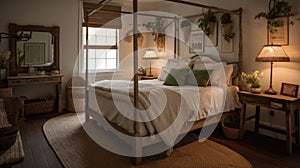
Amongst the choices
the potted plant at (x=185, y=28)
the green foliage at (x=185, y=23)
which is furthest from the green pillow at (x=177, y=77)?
the green foliage at (x=185, y=23)

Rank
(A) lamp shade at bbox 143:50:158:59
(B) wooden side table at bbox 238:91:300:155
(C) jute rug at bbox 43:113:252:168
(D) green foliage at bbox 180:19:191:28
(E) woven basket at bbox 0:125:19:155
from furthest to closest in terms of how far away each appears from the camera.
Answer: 1. (A) lamp shade at bbox 143:50:158:59
2. (D) green foliage at bbox 180:19:191:28
3. (B) wooden side table at bbox 238:91:300:155
4. (C) jute rug at bbox 43:113:252:168
5. (E) woven basket at bbox 0:125:19:155

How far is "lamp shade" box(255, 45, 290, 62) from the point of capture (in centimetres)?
318

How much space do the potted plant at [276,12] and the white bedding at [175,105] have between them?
3.72 feet

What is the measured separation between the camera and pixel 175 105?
9.54ft

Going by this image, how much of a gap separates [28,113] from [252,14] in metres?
4.46

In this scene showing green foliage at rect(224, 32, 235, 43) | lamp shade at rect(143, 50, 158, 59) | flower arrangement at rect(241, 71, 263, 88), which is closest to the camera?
flower arrangement at rect(241, 71, 263, 88)

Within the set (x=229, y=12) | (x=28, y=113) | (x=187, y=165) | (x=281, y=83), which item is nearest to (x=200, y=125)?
(x=187, y=165)

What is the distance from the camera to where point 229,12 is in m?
3.79

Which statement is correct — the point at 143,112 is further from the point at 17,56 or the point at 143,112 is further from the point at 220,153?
the point at 17,56

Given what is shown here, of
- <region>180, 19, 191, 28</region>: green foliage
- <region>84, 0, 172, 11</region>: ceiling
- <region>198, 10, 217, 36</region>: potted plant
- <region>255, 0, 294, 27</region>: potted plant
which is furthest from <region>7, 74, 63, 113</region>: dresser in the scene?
<region>255, 0, 294, 27</region>: potted plant

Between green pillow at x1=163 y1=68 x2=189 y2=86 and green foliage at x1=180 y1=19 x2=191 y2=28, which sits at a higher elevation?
green foliage at x1=180 y1=19 x2=191 y2=28

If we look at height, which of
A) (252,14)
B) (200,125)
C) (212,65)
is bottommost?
(200,125)

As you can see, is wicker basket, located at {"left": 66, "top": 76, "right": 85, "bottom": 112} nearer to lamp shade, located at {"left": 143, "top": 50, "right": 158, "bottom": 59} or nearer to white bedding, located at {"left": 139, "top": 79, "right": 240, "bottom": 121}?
lamp shade, located at {"left": 143, "top": 50, "right": 158, "bottom": 59}

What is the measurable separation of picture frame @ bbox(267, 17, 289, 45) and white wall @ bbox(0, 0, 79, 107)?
385 cm
